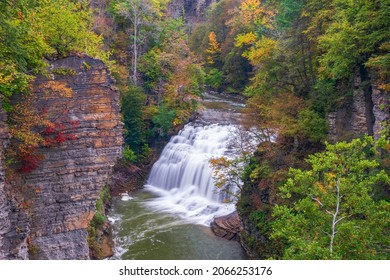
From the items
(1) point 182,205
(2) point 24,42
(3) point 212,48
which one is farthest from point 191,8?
(2) point 24,42

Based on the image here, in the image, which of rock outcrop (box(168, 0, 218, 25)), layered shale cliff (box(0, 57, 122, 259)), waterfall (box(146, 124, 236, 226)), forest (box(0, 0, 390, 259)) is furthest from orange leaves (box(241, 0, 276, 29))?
layered shale cliff (box(0, 57, 122, 259))

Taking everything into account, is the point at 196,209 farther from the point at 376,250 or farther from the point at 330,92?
the point at 376,250

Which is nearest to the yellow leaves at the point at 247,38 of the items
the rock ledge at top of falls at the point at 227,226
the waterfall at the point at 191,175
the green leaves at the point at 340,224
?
the waterfall at the point at 191,175

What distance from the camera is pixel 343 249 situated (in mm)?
7531

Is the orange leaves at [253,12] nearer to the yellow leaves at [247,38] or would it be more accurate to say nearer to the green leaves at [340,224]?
the yellow leaves at [247,38]

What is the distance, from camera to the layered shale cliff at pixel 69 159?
33.1ft

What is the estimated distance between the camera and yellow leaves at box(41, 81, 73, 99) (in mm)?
10008

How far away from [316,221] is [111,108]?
6300 mm

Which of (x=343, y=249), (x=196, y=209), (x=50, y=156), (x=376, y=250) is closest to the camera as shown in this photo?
(x=343, y=249)

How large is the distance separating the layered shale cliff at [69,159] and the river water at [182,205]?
6447mm

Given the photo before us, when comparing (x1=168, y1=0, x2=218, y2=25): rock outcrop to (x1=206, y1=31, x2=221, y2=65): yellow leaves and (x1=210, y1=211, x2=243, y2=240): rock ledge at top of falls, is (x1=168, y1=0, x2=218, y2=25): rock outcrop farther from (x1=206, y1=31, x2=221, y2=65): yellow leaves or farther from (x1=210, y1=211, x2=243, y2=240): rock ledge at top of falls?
(x1=210, y1=211, x2=243, y2=240): rock ledge at top of falls

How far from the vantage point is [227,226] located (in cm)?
1875

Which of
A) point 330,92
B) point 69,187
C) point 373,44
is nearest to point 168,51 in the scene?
point 330,92

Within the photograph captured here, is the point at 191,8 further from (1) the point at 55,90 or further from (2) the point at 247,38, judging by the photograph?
(1) the point at 55,90
